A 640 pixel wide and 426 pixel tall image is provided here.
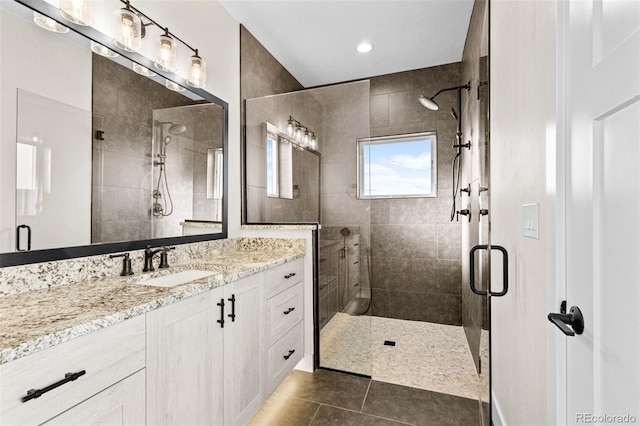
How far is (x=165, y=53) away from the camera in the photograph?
69.4 inches

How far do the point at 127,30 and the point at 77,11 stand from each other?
0.79 feet

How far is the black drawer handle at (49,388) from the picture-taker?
71cm

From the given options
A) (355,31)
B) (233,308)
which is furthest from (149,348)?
(355,31)

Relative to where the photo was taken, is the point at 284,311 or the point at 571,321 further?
the point at 284,311

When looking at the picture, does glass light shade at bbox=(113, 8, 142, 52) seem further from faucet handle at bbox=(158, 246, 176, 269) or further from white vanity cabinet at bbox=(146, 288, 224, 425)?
white vanity cabinet at bbox=(146, 288, 224, 425)

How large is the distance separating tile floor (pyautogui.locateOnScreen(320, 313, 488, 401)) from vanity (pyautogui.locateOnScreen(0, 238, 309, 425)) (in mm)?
559

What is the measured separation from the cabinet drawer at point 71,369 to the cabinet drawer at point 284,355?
39.9 inches

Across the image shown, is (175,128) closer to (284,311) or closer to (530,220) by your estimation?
(284,311)

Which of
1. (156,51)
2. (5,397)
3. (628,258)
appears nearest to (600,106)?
(628,258)

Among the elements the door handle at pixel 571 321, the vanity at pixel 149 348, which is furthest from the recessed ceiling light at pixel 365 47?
the door handle at pixel 571 321

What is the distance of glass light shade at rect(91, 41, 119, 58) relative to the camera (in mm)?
1412

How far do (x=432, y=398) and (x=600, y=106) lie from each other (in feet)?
6.25

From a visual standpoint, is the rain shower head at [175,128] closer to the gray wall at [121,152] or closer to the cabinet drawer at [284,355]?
the gray wall at [121,152]

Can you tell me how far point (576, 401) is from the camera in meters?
0.83
